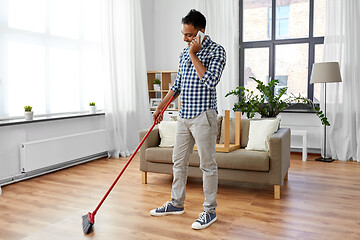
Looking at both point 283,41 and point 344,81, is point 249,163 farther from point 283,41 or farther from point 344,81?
point 283,41

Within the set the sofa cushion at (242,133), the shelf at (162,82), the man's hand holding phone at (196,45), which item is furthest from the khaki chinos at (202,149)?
the shelf at (162,82)

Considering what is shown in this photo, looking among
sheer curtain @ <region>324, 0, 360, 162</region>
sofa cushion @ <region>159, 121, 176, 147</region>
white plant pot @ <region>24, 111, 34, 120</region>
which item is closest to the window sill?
white plant pot @ <region>24, 111, 34, 120</region>

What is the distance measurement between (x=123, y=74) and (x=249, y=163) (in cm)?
274

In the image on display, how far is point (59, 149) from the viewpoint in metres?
4.30

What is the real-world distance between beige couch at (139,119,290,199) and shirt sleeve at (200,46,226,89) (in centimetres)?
111

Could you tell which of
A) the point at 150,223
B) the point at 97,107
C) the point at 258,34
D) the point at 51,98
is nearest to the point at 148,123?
the point at 97,107

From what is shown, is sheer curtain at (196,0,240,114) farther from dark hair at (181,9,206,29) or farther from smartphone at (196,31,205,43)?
dark hair at (181,9,206,29)

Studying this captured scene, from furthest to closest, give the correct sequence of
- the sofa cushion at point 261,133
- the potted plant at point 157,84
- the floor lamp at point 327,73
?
the potted plant at point 157,84, the floor lamp at point 327,73, the sofa cushion at point 261,133

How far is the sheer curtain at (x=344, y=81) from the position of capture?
4840 millimetres

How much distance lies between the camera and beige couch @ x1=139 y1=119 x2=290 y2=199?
3.20 m

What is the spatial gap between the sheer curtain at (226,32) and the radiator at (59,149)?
1982mm

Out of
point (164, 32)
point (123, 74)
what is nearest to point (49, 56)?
point (123, 74)

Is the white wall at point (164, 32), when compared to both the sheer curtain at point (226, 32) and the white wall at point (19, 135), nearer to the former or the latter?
the sheer curtain at point (226, 32)

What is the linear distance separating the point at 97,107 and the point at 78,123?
23.4 inches
